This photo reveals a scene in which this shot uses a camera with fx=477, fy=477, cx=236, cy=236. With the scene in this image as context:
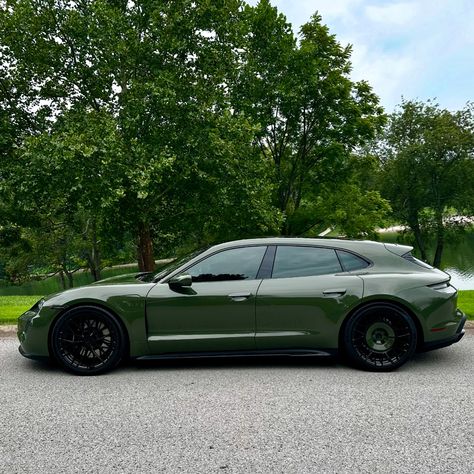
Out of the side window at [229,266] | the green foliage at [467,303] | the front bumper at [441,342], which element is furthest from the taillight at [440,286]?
the green foliage at [467,303]

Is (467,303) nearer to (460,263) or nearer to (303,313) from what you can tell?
(303,313)

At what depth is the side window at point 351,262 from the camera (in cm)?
509

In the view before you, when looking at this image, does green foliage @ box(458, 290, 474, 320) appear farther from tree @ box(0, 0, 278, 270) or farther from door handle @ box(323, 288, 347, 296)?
tree @ box(0, 0, 278, 270)

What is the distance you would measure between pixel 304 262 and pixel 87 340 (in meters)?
2.40

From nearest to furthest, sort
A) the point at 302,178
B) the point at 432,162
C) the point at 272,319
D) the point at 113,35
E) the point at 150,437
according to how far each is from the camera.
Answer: the point at 150,437
the point at 272,319
the point at 113,35
the point at 302,178
the point at 432,162

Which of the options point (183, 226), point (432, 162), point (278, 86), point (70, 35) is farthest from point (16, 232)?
point (432, 162)

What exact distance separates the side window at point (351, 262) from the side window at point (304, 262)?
61mm

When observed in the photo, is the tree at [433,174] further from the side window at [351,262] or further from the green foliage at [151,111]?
the side window at [351,262]

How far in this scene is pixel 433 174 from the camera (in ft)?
123

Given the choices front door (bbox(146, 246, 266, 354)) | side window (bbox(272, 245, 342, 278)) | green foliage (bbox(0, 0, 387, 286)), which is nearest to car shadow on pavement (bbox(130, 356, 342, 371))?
front door (bbox(146, 246, 266, 354))

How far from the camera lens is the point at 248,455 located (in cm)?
304

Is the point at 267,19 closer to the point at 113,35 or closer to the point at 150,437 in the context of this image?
the point at 113,35

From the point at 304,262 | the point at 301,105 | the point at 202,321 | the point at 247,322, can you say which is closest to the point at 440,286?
the point at 304,262

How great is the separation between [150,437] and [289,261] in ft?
7.90
